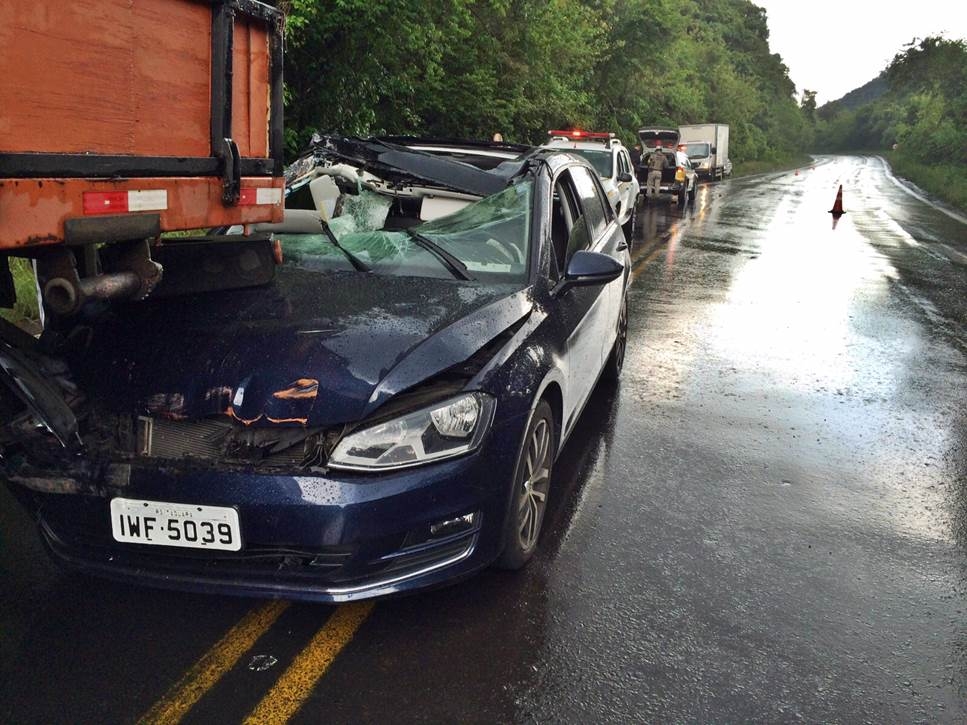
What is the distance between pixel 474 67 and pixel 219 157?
17635 mm

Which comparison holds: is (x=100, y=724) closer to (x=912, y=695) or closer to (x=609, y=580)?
(x=609, y=580)

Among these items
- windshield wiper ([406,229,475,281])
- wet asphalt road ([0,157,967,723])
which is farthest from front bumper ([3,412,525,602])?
windshield wiper ([406,229,475,281])

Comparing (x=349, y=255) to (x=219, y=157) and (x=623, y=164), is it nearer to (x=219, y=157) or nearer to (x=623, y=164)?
(x=219, y=157)

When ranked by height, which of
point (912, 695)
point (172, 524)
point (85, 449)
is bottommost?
point (912, 695)

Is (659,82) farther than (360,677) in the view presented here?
Yes

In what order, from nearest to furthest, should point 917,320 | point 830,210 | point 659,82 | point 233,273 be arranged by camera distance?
point 233,273 → point 917,320 → point 830,210 → point 659,82

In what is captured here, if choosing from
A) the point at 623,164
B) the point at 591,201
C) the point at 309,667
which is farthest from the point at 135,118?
the point at 623,164

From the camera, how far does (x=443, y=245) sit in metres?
4.31

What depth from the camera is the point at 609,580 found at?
362cm

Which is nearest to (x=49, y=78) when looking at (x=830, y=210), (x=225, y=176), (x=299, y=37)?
(x=225, y=176)

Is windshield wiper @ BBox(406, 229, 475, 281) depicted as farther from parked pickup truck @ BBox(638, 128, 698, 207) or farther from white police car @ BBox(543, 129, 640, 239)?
parked pickup truck @ BBox(638, 128, 698, 207)

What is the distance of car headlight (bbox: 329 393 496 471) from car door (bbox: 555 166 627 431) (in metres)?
1.09

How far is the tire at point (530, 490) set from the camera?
3.36 metres

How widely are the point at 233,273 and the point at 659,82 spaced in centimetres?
4201
